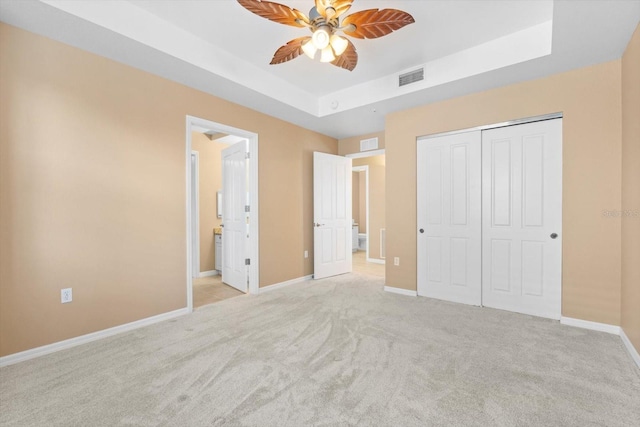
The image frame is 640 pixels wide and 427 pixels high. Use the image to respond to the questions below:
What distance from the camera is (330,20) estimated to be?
2043mm

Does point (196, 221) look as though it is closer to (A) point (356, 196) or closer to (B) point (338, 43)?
(B) point (338, 43)

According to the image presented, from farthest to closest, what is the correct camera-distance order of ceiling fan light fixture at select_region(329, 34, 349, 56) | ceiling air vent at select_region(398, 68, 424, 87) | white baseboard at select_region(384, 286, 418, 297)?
white baseboard at select_region(384, 286, 418, 297), ceiling air vent at select_region(398, 68, 424, 87), ceiling fan light fixture at select_region(329, 34, 349, 56)

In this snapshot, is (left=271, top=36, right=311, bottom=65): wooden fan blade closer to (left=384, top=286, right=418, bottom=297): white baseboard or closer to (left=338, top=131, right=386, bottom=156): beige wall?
(left=338, top=131, right=386, bottom=156): beige wall

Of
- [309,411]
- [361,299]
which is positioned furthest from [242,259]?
[309,411]

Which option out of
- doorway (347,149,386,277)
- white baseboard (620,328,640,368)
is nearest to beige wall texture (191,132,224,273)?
doorway (347,149,386,277)

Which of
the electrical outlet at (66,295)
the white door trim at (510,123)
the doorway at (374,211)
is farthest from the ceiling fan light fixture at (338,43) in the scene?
the doorway at (374,211)

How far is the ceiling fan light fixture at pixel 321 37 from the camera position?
2.03m

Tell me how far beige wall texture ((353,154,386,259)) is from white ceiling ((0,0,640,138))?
298 cm

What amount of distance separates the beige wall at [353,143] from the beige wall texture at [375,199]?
4.65ft

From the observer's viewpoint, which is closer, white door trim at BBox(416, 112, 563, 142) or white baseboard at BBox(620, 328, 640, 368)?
white baseboard at BBox(620, 328, 640, 368)

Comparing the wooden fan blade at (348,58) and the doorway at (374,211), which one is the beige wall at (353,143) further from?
→ the wooden fan blade at (348,58)

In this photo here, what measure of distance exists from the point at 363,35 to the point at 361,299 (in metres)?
2.90

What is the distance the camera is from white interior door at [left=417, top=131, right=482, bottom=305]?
345cm

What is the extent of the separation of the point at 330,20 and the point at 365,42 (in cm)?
96
